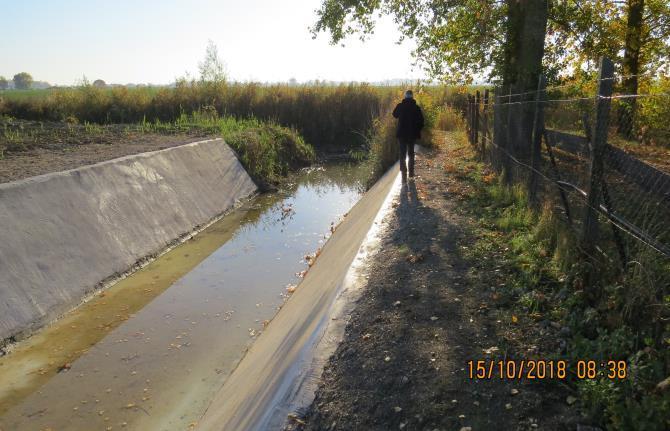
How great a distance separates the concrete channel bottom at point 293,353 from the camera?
3.60 m

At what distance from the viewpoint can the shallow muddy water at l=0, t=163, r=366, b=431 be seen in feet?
15.9

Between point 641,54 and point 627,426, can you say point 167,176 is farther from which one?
point 641,54

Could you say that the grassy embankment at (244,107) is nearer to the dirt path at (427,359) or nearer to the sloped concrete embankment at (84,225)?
the sloped concrete embankment at (84,225)

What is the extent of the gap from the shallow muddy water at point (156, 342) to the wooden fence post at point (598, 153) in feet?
13.4

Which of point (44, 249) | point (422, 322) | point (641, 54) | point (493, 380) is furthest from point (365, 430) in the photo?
point (641, 54)

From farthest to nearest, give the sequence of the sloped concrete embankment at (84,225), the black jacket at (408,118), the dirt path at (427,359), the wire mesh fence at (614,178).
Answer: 1. the black jacket at (408,118)
2. the sloped concrete embankment at (84,225)
3. the wire mesh fence at (614,178)
4. the dirt path at (427,359)

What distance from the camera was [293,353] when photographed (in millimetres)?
4301

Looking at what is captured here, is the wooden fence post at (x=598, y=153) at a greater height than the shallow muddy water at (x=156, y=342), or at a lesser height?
greater

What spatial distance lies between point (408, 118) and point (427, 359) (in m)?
7.74

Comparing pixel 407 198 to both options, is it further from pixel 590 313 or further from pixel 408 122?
pixel 590 313

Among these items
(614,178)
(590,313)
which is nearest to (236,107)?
(614,178)

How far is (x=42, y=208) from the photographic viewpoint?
24.5ft

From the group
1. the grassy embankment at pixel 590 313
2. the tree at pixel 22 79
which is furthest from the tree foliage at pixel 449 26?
the tree at pixel 22 79

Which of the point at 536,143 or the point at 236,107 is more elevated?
the point at 236,107
